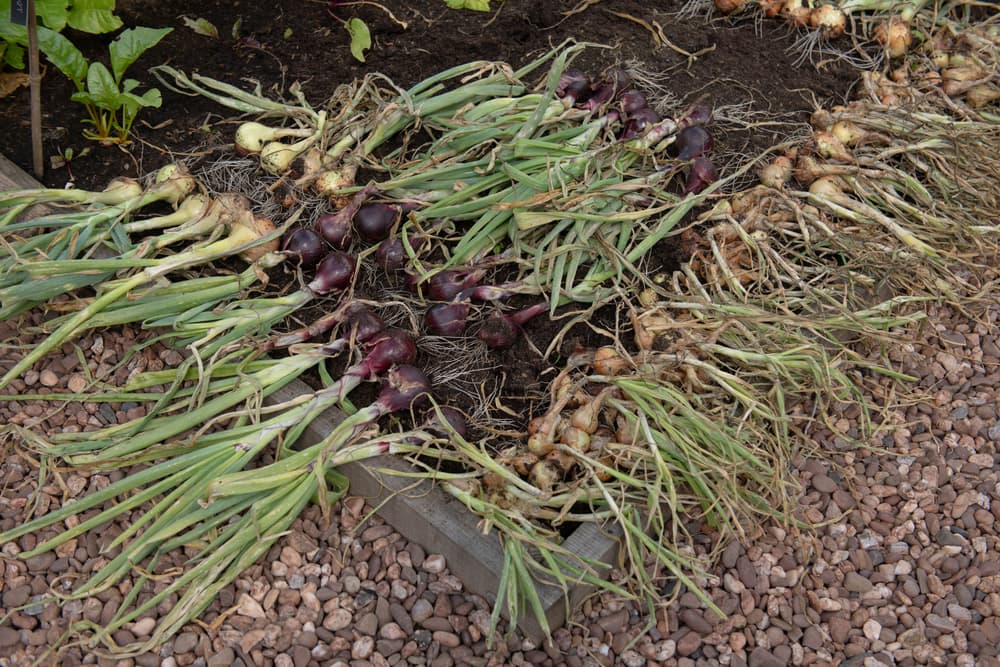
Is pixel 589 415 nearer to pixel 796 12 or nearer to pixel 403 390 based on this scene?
pixel 403 390

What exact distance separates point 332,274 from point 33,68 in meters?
1.10

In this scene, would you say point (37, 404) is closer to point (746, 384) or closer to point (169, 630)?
point (169, 630)

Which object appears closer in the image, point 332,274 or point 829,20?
point 332,274

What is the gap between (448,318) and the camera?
2.32 metres

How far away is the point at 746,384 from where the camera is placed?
7.12 ft

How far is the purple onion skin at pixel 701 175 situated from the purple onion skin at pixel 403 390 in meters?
1.02

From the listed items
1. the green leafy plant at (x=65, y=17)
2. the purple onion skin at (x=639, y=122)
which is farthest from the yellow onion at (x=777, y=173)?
the green leafy plant at (x=65, y=17)

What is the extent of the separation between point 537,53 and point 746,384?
61.4 inches

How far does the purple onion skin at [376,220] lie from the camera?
97.2 inches

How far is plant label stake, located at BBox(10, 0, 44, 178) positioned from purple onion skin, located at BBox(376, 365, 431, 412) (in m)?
1.39

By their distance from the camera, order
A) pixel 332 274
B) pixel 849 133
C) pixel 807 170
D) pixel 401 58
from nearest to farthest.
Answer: pixel 332 274 → pixel 807 170 → pixel 849 133 → pixel 401 58

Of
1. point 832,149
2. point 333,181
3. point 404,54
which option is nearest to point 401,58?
point 404,54

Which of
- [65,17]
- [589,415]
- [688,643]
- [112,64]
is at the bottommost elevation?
[688,643]

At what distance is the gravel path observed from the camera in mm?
1946
